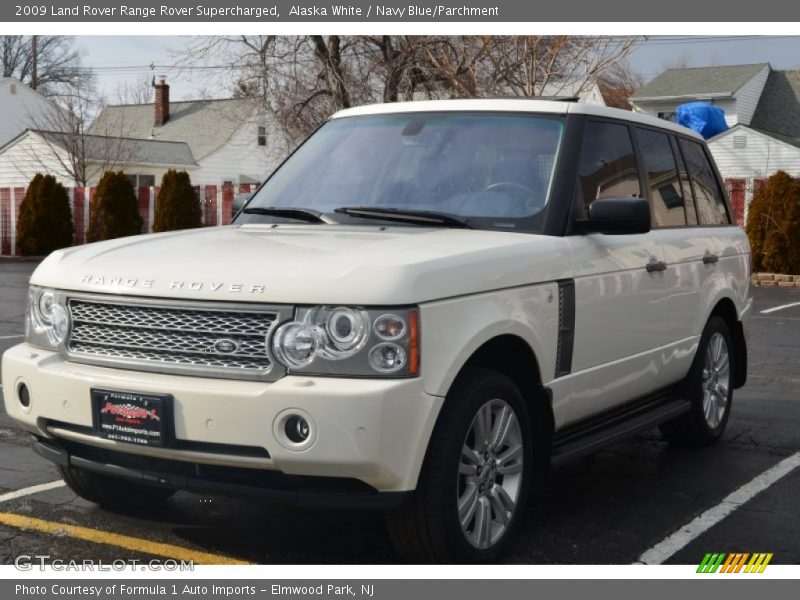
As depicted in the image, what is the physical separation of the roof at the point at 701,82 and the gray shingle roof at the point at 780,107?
1095mm

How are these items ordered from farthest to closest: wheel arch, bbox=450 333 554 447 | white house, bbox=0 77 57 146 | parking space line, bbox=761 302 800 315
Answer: white house, bbox=0 77 57 146, parking space line, bbox=761 302 800 315, wheel arch, bbox=450 333 554 447

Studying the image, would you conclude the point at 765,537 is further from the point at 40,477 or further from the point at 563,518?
the point at 40,477

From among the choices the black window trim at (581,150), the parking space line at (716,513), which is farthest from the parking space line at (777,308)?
the black window trim at (581,150)

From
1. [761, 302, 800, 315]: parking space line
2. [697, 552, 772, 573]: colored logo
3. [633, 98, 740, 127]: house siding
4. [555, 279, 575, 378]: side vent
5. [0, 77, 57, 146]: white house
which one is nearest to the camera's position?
[697, 552, 772, 573]: colored logo

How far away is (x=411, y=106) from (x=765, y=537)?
9.25ft

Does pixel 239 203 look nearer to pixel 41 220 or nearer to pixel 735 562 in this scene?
pixel 735 562

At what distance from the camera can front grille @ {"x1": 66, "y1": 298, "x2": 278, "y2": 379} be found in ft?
13.0

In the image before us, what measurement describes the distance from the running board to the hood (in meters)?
0.82

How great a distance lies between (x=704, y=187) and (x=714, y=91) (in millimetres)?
41980

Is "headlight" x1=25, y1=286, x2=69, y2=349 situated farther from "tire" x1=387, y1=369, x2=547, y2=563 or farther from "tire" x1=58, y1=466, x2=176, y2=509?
"tire" x1=387, y1=369, x2=547, y2=563

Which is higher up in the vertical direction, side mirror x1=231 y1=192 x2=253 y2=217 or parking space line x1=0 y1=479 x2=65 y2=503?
side mirror x1=231 y1=192 x2=253 y2=217

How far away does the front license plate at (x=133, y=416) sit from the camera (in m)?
3.98

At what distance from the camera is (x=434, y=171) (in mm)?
5312

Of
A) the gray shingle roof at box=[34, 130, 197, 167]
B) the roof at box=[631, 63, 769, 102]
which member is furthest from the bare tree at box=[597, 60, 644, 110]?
the gray shingle roof at box=[34, 130, 197, 167]
